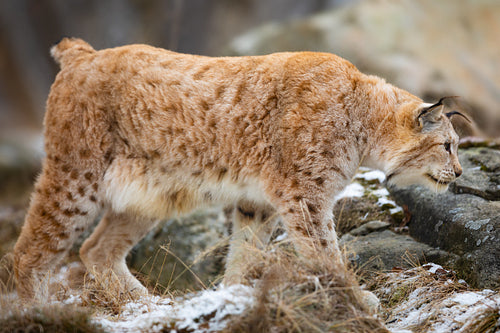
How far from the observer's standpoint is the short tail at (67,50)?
473 cm

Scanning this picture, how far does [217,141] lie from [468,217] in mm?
2253

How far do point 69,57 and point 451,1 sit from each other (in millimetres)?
10723

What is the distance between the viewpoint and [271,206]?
14.5 feet

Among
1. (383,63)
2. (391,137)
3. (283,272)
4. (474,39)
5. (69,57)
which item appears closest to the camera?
(283,272)

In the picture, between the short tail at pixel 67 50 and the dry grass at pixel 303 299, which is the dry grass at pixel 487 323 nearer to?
the dry grass at pixel 303 299

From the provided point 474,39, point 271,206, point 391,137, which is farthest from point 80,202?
point 474,39

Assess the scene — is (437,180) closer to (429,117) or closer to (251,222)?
(429,117)

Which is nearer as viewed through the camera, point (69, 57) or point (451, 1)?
point (69, 57)

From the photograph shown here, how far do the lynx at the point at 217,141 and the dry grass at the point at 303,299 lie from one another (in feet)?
2.65

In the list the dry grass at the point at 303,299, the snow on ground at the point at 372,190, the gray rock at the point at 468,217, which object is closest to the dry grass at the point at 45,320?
the dry grass at the point at 303,299

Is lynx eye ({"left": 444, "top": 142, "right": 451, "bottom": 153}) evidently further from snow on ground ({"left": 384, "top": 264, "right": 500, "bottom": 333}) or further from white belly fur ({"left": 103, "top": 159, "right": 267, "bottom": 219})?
white belly fur ({"left": 103, "top": 159, "right": 267, "bottom": 219})

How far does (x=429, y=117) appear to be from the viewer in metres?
4.12

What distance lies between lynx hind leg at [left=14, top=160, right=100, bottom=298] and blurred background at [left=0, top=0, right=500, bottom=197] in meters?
6.22

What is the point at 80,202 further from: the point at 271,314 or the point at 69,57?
the point at 271,314
